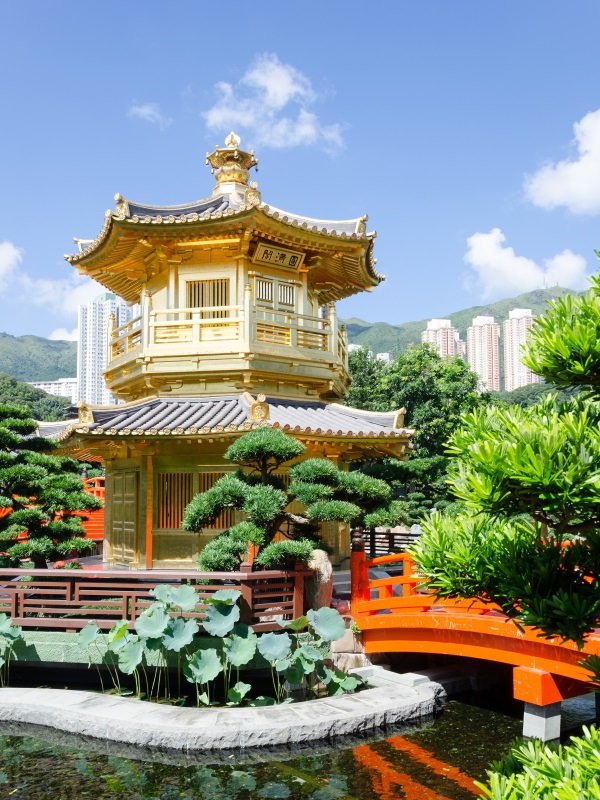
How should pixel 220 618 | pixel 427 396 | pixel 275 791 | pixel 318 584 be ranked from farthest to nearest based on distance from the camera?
pixel 427 396 < pixel 318 584 < pixel 220 618 < pixel 275 791

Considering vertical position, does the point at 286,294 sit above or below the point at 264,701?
above

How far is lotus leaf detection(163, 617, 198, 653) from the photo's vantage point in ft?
27.3

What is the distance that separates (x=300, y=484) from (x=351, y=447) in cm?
375

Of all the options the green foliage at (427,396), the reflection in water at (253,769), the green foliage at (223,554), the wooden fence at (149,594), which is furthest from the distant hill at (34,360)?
the reflection in water at (253,769)

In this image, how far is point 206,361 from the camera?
13125mm

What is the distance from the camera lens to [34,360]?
179 meters

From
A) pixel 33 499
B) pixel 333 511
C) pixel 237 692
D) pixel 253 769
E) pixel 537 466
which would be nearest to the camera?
pixel 537 466

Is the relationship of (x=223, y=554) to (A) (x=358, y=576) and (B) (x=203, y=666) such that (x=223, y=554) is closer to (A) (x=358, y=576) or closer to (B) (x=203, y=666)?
(B) (x=203, y=666)

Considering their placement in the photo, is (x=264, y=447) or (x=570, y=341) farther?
(x=264, y=447)

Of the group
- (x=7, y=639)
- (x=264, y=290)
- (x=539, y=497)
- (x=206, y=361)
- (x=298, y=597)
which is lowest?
(x=7, y=639)

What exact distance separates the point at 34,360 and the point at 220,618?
185297mm

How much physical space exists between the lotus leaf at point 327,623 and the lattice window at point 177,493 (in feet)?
13.3

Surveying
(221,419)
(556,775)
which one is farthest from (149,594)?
(556,775)

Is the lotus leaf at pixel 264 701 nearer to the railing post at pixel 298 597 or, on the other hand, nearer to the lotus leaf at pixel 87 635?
the railing post at pixel 298 597
